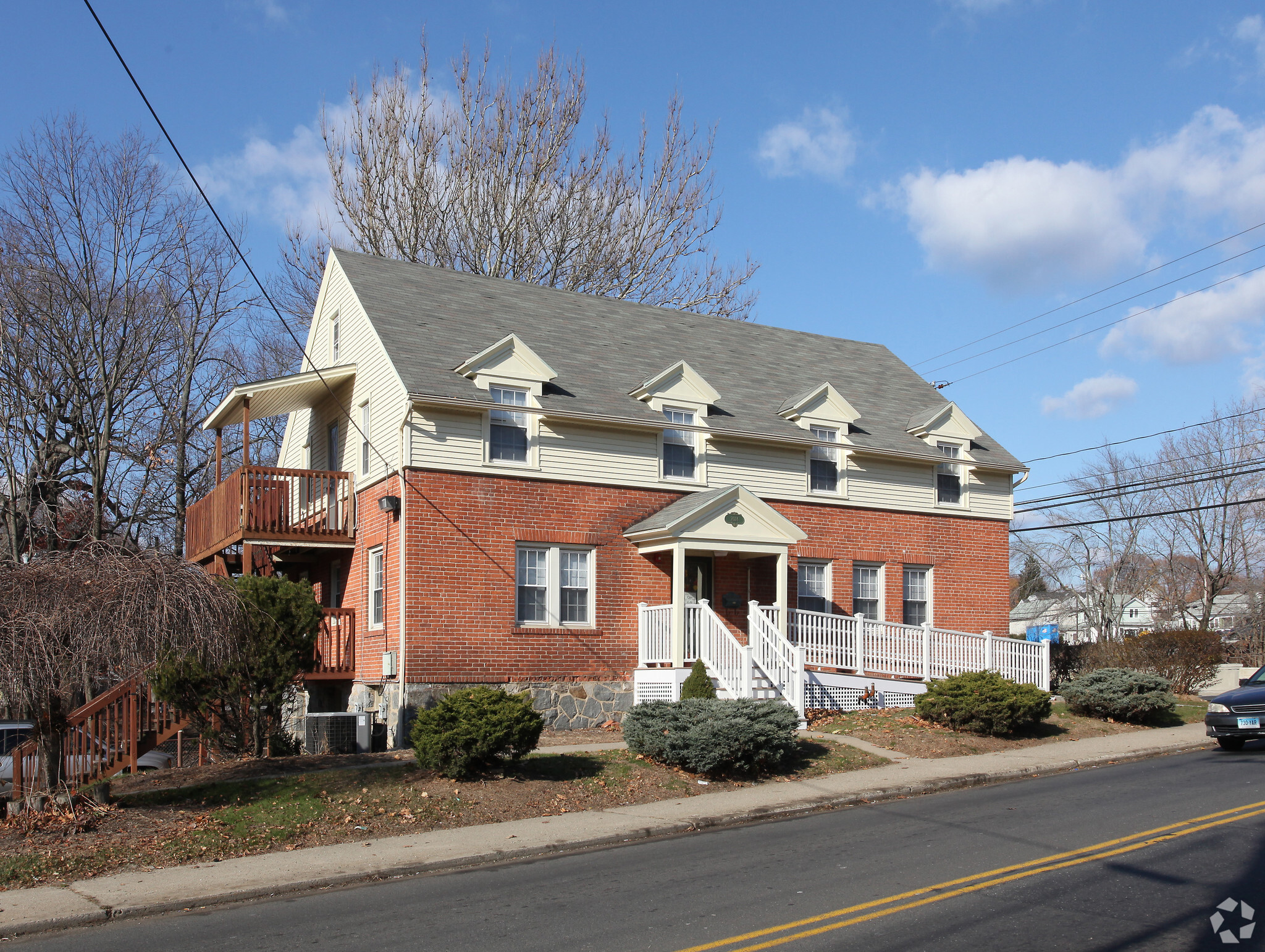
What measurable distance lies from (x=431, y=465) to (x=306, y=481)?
5.57 meters

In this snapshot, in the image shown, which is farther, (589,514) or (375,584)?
(589,514)

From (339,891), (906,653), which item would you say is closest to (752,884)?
(339,891)

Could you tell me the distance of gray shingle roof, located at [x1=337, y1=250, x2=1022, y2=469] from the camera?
20.6 meters

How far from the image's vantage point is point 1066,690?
2064 cm

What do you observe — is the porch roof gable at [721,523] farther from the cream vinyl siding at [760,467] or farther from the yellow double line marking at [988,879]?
the yellow double line marking at [988,879]

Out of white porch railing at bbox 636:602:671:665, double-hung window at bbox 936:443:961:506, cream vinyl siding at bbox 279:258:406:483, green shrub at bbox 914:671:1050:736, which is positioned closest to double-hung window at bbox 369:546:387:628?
cream vinyl siding at bbox 279:258:406:483

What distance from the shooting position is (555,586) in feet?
65.6

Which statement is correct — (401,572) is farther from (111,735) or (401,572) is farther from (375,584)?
(111,735)

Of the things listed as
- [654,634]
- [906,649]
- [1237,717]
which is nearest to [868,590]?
[906,649]

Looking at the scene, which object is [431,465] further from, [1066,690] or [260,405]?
[1066,690]

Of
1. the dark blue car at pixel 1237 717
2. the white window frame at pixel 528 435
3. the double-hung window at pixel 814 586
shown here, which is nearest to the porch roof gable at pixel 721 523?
the double-hung window at pixel 814 586

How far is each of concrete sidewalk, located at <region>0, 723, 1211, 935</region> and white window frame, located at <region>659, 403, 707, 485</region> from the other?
275 inches

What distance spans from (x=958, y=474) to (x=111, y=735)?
60.5 ft

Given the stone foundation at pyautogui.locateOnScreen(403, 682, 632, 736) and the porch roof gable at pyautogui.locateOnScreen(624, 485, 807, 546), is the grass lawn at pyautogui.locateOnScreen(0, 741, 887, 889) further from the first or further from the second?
the porch roof gable at pyautogui.locateOnScreen(624, 485, 807, 546)
